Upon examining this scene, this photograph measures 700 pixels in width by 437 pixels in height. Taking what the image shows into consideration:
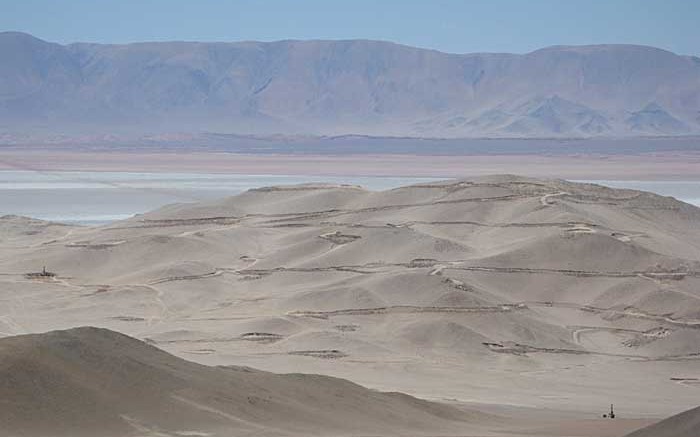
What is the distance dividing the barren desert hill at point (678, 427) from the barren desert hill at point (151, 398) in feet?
19.3

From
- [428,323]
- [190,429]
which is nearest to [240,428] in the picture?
[190,429]

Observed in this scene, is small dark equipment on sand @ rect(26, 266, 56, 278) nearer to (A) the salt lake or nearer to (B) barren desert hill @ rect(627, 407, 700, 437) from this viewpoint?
(A) the salt lake

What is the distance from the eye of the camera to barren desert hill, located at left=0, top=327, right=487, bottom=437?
22.2m

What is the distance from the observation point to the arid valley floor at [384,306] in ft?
86.0

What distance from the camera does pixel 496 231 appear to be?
2309 inches

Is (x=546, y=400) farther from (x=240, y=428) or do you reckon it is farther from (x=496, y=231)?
(x=496, y=231)

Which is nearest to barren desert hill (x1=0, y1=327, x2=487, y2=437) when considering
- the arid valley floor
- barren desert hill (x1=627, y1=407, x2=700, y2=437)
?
the arid valley floor

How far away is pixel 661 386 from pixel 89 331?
62.4 ft

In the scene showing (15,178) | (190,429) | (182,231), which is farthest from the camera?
(15,178)

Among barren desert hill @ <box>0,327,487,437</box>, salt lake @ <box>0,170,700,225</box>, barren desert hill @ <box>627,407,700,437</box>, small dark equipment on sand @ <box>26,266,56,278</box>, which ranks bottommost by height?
barren desert hill @ <box>627,407,700,437</box>

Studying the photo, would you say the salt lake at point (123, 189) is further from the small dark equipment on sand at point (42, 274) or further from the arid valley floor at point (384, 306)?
the small dark equipment on sand at point (42, 274)

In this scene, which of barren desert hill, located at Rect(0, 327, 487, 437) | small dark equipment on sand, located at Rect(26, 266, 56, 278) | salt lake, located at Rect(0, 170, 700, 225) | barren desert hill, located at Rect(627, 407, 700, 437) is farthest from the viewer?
salt lake, located at Rect(0, 170, 700, 225)

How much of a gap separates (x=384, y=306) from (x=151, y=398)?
2420 centimetres

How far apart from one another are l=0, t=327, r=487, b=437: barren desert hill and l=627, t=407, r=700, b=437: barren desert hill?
231 inches
